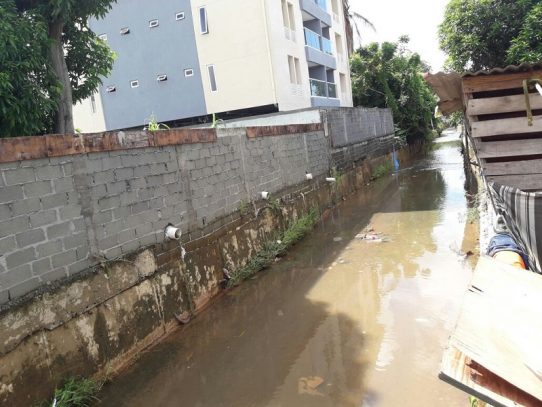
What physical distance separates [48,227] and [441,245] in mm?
5689

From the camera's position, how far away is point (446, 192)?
11.3 metres

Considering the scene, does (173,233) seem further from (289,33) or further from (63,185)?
(289,33)

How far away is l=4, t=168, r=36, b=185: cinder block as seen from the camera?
3051mm

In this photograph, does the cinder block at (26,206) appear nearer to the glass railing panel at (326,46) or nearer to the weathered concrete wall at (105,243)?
the weathered concrete wall at (105,243)

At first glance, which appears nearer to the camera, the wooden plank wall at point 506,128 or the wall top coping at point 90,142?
the wall top coping at point 90,142

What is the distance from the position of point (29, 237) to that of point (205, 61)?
564 inches

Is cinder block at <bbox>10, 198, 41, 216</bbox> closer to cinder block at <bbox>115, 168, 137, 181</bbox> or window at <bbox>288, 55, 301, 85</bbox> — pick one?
cinder block at <bbox>115, 168, 137, 181</bbox>

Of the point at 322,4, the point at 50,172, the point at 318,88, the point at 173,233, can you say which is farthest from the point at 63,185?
the point at 322,4

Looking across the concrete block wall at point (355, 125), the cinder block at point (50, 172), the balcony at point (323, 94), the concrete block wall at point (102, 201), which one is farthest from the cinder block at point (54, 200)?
the balcony at point (323, 94)

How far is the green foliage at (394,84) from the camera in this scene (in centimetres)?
2192

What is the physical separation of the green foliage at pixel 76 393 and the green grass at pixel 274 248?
2502 mm

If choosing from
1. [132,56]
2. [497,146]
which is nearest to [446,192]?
[497,146]

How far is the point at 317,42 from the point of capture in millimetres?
19109

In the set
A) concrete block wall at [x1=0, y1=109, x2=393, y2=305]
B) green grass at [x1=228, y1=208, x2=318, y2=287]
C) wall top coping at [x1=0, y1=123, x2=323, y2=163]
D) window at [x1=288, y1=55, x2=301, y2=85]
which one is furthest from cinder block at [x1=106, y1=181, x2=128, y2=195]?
window at [x1=288, y1=55, x2=301, y2=85]
